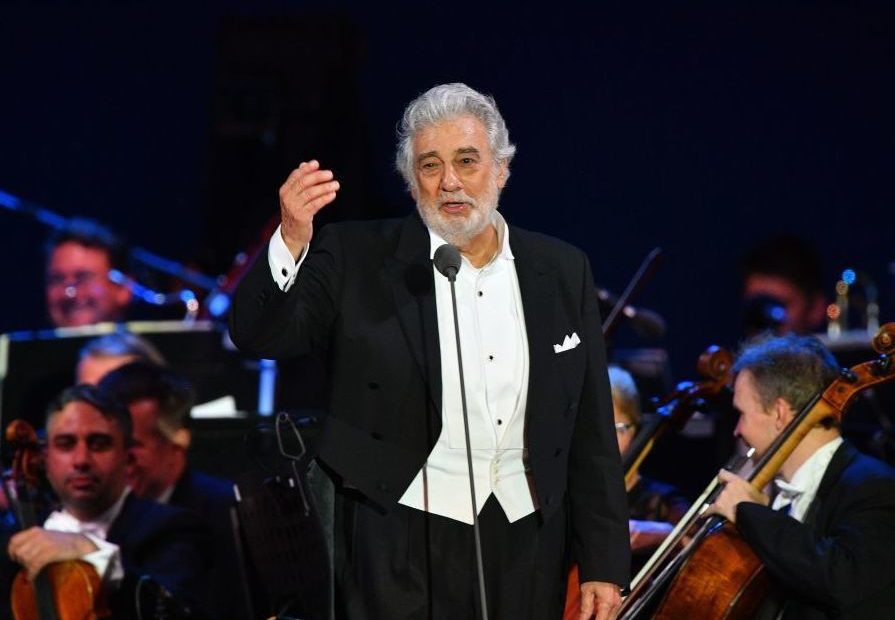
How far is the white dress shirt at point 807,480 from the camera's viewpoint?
3.69m

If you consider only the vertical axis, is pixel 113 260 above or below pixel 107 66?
below

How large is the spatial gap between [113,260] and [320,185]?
4.13 metres

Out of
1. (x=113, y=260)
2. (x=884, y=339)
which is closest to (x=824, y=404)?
(x=884, y=339)

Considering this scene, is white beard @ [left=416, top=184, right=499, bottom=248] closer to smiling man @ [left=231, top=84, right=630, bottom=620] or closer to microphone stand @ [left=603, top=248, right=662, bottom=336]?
smiling man @ [left=231, top=84, right=630, bottom=620]

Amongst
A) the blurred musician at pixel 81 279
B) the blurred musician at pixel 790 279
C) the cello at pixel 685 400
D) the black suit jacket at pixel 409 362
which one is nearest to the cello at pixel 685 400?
the cello at pixel 685 400

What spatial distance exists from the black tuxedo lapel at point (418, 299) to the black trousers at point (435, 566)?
8.3 inches

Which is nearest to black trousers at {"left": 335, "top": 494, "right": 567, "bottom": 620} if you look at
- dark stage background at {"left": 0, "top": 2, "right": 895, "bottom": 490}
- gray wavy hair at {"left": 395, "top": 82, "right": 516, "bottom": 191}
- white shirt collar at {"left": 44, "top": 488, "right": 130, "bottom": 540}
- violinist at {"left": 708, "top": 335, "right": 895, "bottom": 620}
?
gray wavy hair at {"left": 395, "top": 82, "right": 516, "bottom": 191}

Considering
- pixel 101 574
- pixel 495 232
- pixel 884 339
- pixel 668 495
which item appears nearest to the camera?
pixel 495 232

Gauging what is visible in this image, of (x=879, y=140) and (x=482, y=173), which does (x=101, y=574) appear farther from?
(x=879, y=140)

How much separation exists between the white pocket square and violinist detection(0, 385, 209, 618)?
1503 mm

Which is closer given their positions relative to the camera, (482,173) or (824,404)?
(482,173)

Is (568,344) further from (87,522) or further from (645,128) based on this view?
(645,128)

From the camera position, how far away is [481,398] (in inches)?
113

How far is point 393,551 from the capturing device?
2.80 metres
